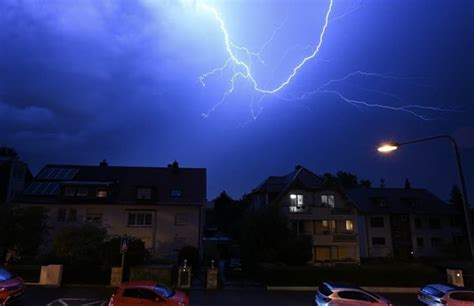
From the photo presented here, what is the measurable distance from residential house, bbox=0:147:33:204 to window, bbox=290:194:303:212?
3784 cm

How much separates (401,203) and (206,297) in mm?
36076

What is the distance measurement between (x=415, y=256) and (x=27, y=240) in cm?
4415

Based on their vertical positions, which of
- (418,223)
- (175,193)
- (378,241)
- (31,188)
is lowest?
(378,241)

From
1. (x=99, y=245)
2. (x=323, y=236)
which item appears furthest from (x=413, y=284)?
(x=99, y=245)

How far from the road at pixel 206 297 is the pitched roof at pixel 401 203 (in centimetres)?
2478

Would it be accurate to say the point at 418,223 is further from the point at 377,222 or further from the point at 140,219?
the point at 140,219

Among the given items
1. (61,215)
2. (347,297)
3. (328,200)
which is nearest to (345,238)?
(328,200)

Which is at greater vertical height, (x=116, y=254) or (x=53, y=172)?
(x=53, y=172)

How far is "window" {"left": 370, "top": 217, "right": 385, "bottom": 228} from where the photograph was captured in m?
47.8

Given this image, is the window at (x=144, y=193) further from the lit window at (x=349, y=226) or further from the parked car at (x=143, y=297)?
the parked car at (x=143, y=297)

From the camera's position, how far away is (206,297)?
2217 centimetres

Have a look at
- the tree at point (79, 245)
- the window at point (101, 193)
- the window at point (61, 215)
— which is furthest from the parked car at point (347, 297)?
the window at point (61, 215)

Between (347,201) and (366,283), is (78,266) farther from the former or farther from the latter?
(347,201)

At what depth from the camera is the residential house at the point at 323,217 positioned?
3972 centimetres
